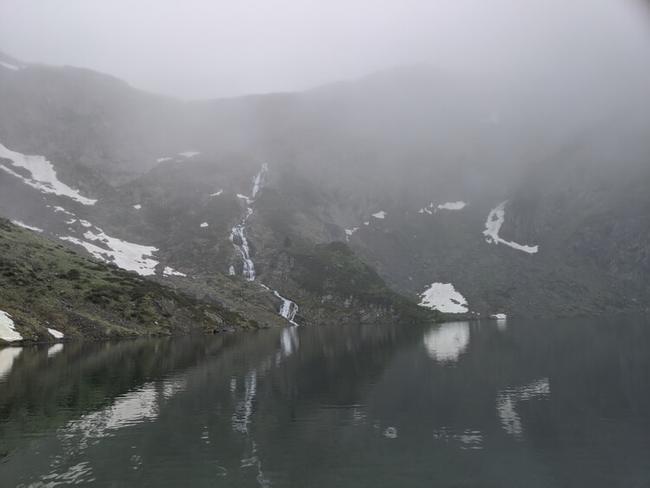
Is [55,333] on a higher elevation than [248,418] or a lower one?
higher

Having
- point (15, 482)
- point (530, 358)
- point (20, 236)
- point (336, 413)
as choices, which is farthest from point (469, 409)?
point (20, 236)

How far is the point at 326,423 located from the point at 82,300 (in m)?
99.1

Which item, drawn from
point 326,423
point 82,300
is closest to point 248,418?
point 326,423

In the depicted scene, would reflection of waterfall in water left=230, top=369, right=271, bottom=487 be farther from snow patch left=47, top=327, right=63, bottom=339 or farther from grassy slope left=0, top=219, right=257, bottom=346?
grassy slope left=0, top=219, right=257, bottom=346

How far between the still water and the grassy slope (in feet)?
134

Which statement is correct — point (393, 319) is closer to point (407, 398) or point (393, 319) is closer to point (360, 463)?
point (407, 398)

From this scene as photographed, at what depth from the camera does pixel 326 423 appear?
1403 inches

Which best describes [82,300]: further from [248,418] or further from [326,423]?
[326,423]

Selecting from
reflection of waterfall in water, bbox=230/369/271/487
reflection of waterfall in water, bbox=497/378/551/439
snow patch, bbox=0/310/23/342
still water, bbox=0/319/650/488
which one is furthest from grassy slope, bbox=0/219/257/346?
reflection of waterfall in water, bbox=497/378/551/439

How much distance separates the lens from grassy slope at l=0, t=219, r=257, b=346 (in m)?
106

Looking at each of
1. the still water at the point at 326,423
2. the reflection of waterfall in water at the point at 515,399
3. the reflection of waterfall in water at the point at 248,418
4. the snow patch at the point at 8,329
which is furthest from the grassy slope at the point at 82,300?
the reflection of waterfall in water at the point at 515,399

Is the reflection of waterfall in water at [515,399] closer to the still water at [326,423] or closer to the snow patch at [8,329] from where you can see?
the still water at [326,423]

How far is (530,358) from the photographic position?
73125 mm

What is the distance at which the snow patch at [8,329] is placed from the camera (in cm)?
9038
